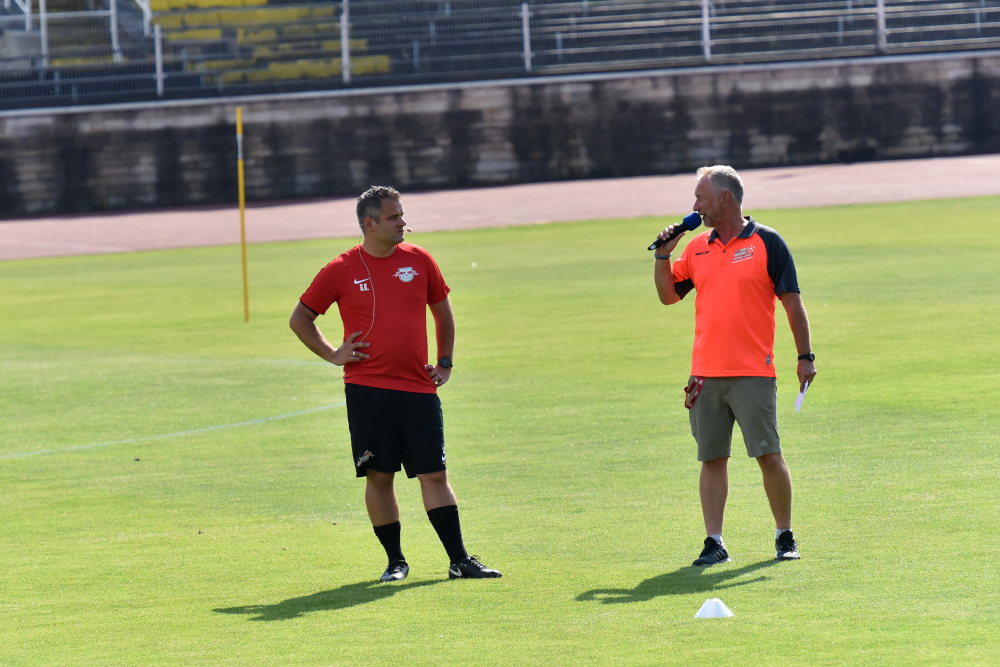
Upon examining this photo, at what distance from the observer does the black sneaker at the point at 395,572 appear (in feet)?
24.1

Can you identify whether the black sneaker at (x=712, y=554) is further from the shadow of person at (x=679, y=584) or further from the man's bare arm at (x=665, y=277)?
the man's bare arm at (x=665, y=277)

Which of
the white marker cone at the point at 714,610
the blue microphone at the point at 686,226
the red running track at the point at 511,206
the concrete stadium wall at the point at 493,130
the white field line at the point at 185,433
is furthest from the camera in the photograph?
the concrete stadium wall at the point at 493,130

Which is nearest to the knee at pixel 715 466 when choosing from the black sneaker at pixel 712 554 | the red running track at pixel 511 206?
the black sneaker at pixel 712 554

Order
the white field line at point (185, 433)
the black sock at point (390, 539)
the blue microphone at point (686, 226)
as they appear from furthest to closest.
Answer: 1. the white field line at point (185, 433)
2. the black sock at point (390, 539)
3. the blue microphone at point (686, 226)

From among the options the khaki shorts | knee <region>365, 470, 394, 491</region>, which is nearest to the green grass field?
knee <region>365, 470, 394, 491</region>

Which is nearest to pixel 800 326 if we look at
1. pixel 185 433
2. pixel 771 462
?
pixel 771 462

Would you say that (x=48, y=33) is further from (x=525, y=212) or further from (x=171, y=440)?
(x=171, y=440)

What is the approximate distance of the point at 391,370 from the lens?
7.39m

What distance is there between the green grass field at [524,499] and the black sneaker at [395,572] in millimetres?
82

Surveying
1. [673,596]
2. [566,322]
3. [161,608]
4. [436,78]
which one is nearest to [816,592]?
[673,596]

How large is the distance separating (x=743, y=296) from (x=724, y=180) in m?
0.58

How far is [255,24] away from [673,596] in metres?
36.4

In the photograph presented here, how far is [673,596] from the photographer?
6.57 metres

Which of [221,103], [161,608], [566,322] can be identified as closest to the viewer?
[161,608]
